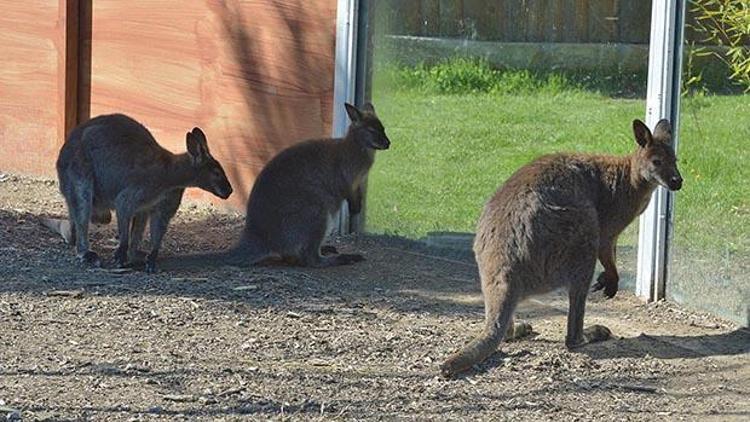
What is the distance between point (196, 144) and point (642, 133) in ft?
8.68

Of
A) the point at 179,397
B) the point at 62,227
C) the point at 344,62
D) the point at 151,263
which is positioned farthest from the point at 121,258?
the point at 179,397

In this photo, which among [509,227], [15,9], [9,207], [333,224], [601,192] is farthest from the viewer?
[15,9]

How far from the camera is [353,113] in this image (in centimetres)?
848

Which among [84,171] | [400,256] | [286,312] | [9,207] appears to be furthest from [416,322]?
[9,207]

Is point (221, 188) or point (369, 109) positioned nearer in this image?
point (221, 188)

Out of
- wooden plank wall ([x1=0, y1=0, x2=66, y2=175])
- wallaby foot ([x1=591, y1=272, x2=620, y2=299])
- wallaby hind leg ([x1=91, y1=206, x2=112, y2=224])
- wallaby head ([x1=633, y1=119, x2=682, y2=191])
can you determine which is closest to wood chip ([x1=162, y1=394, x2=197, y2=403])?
wallaby foot ([x1=591, y1=272, x2=620, y2=299])

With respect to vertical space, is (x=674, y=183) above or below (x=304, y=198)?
above

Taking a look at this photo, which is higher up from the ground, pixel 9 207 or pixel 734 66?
pixel 734 66

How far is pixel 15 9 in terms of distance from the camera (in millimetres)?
10984

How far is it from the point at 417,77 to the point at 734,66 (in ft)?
7.19

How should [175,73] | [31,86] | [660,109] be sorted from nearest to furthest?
[660,109] → [175,73] → [31,86]

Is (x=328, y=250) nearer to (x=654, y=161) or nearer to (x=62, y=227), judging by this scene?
(x=62, y=227)

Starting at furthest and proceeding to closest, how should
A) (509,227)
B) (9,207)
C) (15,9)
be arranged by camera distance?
(15,9) → (9,207) → (509,227)

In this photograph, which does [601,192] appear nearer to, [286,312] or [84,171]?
[286,312]
